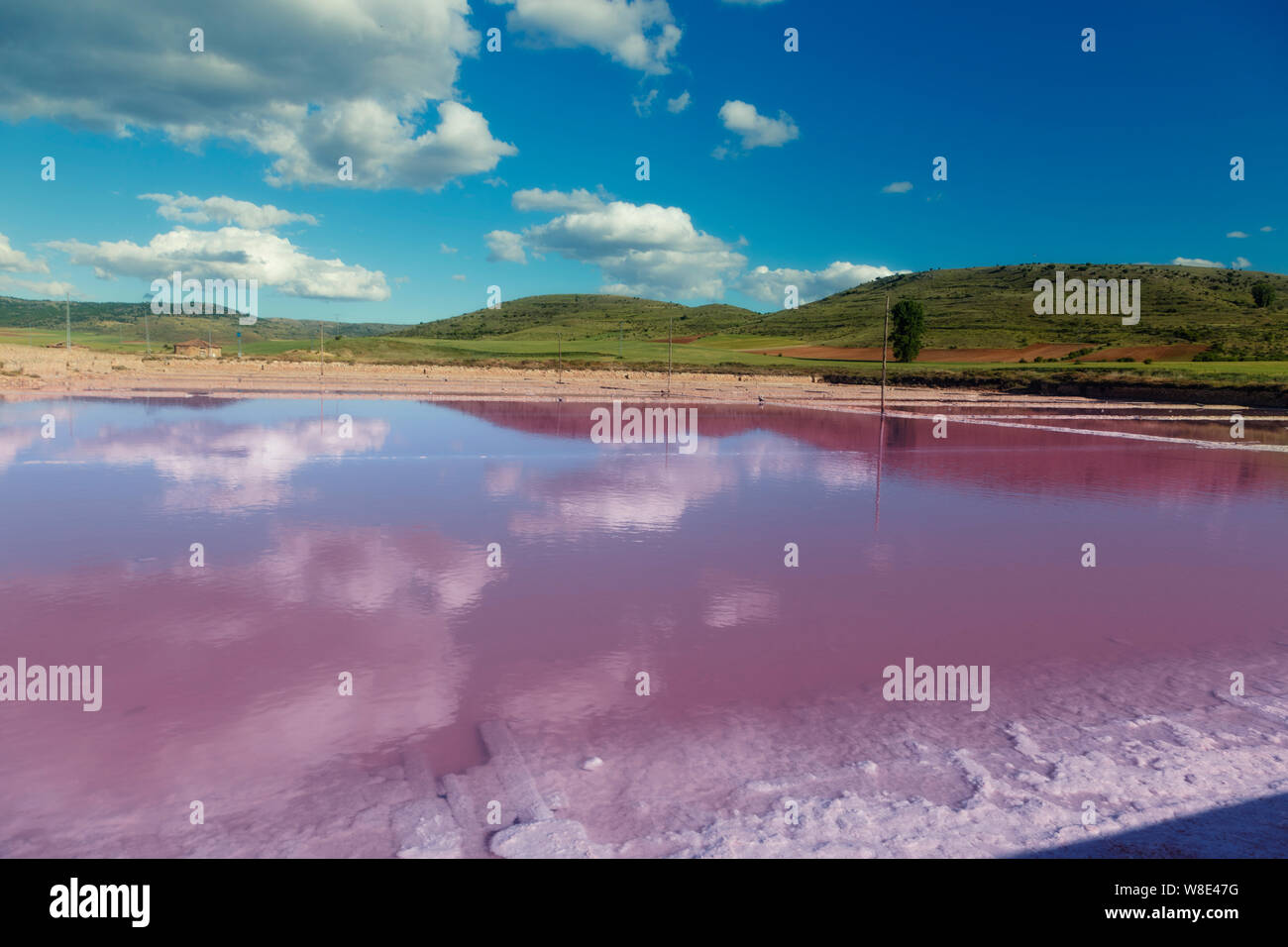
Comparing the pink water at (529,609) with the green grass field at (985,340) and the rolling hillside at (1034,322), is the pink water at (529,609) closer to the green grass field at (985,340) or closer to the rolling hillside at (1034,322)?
the green grass field at (985,340)

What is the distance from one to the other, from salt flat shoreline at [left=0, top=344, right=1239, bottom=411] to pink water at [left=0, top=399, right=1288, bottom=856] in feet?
96.0

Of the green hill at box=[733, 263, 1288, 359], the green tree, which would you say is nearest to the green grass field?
the green hill at box=[733, 263, 1288, 359]

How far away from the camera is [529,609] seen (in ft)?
28.1

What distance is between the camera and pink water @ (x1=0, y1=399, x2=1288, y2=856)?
214 inches

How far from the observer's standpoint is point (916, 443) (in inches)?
1069

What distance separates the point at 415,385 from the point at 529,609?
53.2 metres

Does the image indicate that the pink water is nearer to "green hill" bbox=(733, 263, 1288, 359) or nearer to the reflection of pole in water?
the reflection of pole in water

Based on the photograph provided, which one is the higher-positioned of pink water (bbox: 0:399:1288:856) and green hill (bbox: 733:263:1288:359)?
green hill (bbox: 733:263:1288:359)

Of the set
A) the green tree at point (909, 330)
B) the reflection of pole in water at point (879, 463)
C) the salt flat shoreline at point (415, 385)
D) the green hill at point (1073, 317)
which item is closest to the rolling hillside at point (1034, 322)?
the green hill at point (1073, 317)

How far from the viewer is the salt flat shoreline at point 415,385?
4634 cm

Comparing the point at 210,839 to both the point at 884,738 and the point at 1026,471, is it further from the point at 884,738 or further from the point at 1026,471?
the point at 1026,471

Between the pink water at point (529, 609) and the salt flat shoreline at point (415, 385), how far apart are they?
1152 inches
